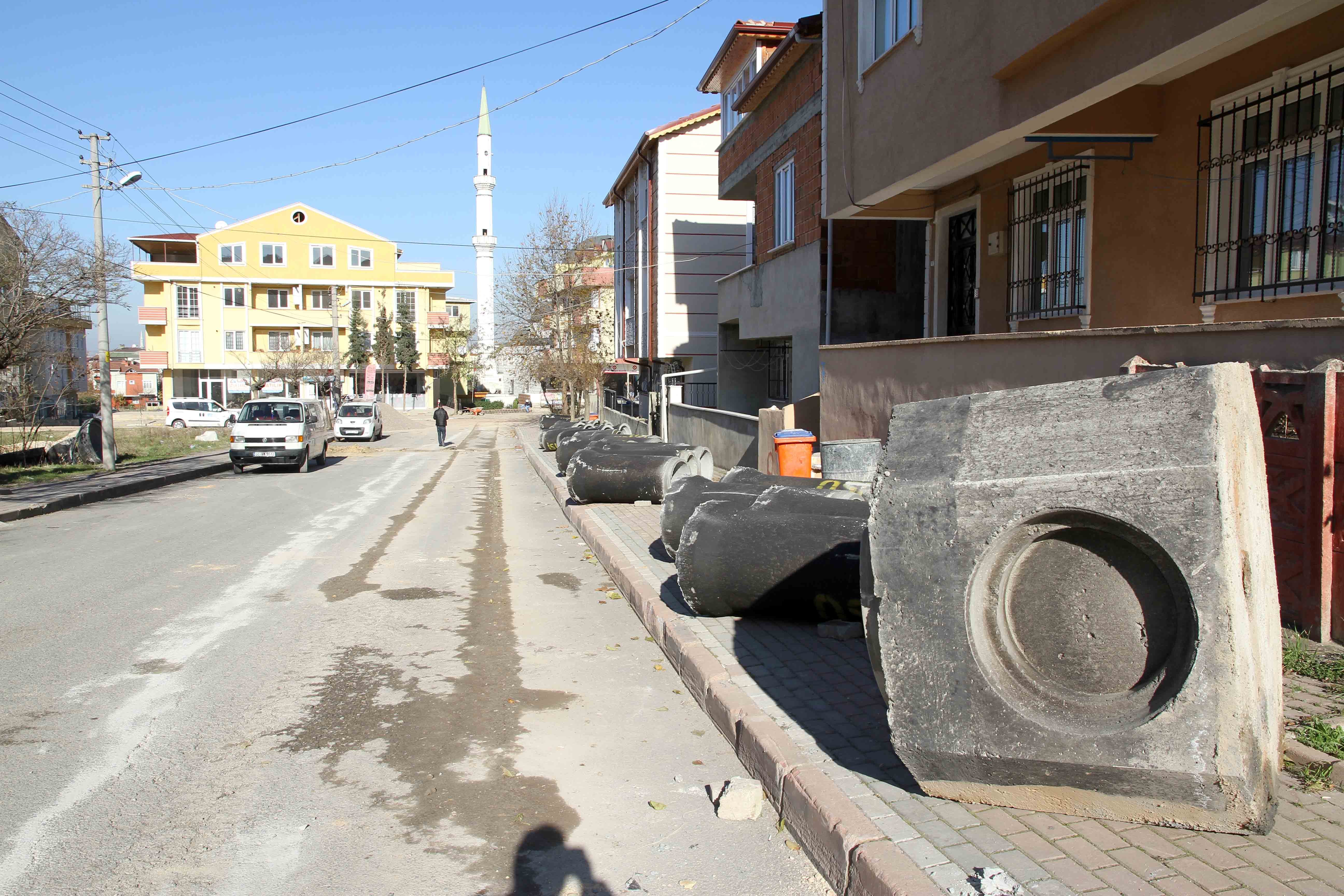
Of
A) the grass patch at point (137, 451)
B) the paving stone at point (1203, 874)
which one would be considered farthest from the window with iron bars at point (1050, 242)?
the grass patch at point (137, 451)

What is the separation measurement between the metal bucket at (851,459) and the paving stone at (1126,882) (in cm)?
811

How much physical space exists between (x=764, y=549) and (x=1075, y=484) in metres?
3.24

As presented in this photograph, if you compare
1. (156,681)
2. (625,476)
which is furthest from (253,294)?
(156,681)

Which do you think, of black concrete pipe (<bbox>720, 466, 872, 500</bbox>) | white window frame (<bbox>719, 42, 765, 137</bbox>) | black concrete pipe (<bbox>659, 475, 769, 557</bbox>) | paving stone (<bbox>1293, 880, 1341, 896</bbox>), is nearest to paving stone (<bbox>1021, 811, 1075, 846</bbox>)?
paving stone (<bbox>1293, 880, 1341, 896</bbox>)

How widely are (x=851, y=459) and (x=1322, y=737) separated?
24.4ft

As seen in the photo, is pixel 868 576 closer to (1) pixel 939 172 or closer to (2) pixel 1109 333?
(2) pixel 1109 333

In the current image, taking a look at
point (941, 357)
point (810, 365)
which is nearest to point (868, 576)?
point (941, 357)

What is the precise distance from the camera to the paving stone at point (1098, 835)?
10.6ft

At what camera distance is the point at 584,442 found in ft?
61.4

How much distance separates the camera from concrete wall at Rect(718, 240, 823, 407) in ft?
55.1

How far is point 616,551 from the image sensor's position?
31.7 ft

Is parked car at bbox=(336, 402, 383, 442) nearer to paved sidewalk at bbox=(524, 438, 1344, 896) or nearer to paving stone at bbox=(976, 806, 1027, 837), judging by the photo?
paved sidewalk at bbox=(524, 438, 1344, 896)

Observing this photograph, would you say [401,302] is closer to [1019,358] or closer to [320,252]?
[320,252]

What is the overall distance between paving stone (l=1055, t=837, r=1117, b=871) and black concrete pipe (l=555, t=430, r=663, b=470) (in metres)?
12.5
